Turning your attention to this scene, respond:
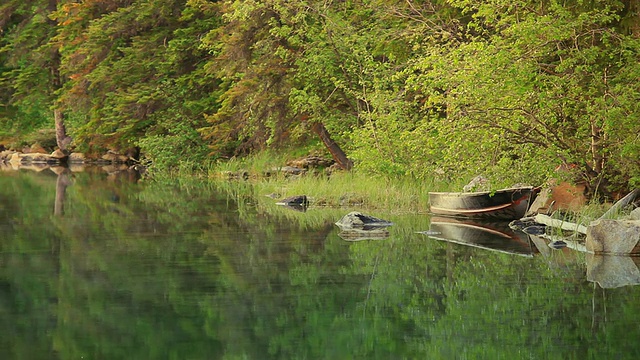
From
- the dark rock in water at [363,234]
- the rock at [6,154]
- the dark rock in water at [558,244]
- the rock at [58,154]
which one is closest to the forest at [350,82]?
the rock at [6,154]

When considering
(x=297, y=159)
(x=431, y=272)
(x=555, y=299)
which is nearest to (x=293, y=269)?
(x=431, y=272)

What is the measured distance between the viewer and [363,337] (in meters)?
8.80

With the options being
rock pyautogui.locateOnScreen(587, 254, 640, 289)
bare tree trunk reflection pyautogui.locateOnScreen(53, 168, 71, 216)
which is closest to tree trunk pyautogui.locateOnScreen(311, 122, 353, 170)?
bare tree trunk reflection pyautogui.locateOnScreen(53, 168, 71, 216)

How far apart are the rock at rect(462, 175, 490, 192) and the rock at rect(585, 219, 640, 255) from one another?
470 centimetres

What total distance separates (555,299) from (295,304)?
2572mm

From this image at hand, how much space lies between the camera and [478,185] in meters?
19.8

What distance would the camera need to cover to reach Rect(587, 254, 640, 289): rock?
11702mm

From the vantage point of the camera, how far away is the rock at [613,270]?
1170cm

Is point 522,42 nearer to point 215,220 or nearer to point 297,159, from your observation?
point 215,220

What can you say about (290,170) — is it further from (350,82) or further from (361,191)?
(361,191)

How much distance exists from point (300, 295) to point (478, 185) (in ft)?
31.1

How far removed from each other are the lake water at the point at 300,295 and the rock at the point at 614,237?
436 mm

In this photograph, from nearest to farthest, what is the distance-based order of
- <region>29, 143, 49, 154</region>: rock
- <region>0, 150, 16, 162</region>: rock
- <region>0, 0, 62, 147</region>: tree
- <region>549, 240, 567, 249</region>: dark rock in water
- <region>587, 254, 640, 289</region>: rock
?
1. <region>587, 254, 640, 289</region>: rock
2. <region>549, 240, 567, 249</region>: dark rock in water
3. <region>0, 0, 62, 147</region>: tree
4. <region>29, 143, 49, 154</region>: rock
5. <region>0, 150, 16, 162</region>: rock

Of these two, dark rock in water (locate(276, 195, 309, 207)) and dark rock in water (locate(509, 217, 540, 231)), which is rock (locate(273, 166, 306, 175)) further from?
dark rock in water (locate(509, 217, 540, 231))
